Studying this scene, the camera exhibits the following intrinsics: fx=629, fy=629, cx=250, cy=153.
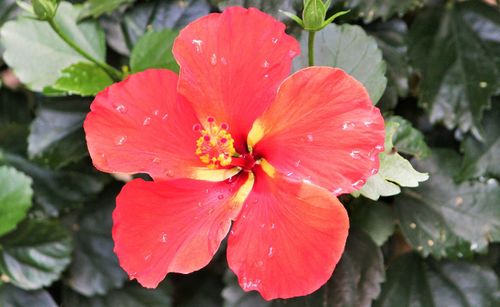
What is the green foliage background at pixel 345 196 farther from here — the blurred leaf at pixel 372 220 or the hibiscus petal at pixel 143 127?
the hibiscus petal at pixel 143 127

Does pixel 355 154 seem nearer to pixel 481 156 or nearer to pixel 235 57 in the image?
pixel 235 57

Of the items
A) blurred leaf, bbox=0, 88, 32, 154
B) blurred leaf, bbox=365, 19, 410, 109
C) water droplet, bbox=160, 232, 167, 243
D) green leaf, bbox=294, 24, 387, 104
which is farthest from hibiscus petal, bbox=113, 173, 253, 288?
blurred leaf, bbox=0, 88, 32, 154

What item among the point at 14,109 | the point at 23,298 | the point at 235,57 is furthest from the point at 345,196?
the point at 14,109

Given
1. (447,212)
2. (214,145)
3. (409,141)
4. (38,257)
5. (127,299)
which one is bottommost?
(127,299)

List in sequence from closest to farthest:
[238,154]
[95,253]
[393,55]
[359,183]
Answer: [359,183] < [238,154] < [393,55] < [95,253]

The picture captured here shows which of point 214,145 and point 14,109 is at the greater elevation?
point 214,145

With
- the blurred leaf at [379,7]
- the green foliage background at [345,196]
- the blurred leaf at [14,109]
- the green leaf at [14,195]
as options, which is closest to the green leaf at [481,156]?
the green foliage background at [345,196]

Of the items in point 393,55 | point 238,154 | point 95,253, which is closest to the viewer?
point 238,154
